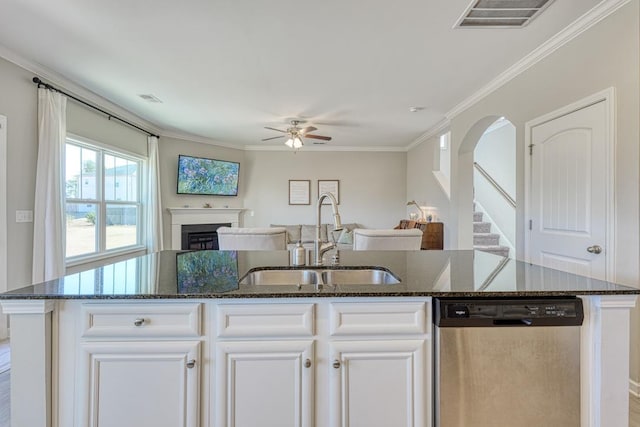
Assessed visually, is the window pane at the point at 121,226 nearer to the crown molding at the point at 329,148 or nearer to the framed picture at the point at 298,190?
the crown molding at the point at 329,148

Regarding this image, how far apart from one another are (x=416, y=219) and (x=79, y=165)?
5.46m

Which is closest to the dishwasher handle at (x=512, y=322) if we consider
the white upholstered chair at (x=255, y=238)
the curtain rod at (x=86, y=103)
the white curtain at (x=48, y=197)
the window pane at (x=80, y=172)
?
the white upholstered chair at (x=255, y=238)

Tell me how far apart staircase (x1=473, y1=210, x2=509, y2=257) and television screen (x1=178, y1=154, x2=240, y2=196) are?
4.75 meters

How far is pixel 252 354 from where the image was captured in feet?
3.98

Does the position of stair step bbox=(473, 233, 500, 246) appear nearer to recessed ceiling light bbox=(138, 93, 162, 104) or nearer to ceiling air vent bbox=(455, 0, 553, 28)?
ceiling air vent bbox=(455, 0, 553, 28)

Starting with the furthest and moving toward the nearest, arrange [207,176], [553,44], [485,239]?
1. [207,176]
2. [485,239]
3. [553,44]

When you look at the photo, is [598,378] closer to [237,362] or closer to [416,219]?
[237,362]

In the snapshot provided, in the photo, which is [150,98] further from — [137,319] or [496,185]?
[496,185]

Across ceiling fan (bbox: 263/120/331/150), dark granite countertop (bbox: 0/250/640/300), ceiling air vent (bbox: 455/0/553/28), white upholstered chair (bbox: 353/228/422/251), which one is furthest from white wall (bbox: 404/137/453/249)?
dark granite countertop (bbox: 0/250/640/300)

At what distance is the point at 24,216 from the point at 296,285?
317cm

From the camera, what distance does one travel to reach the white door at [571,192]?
2256mm

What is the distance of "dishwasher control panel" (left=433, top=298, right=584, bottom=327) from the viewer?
3.93ft

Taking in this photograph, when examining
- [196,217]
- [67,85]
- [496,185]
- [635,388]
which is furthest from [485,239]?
[67,85]

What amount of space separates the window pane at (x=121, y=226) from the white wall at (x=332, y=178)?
2.41 metres
